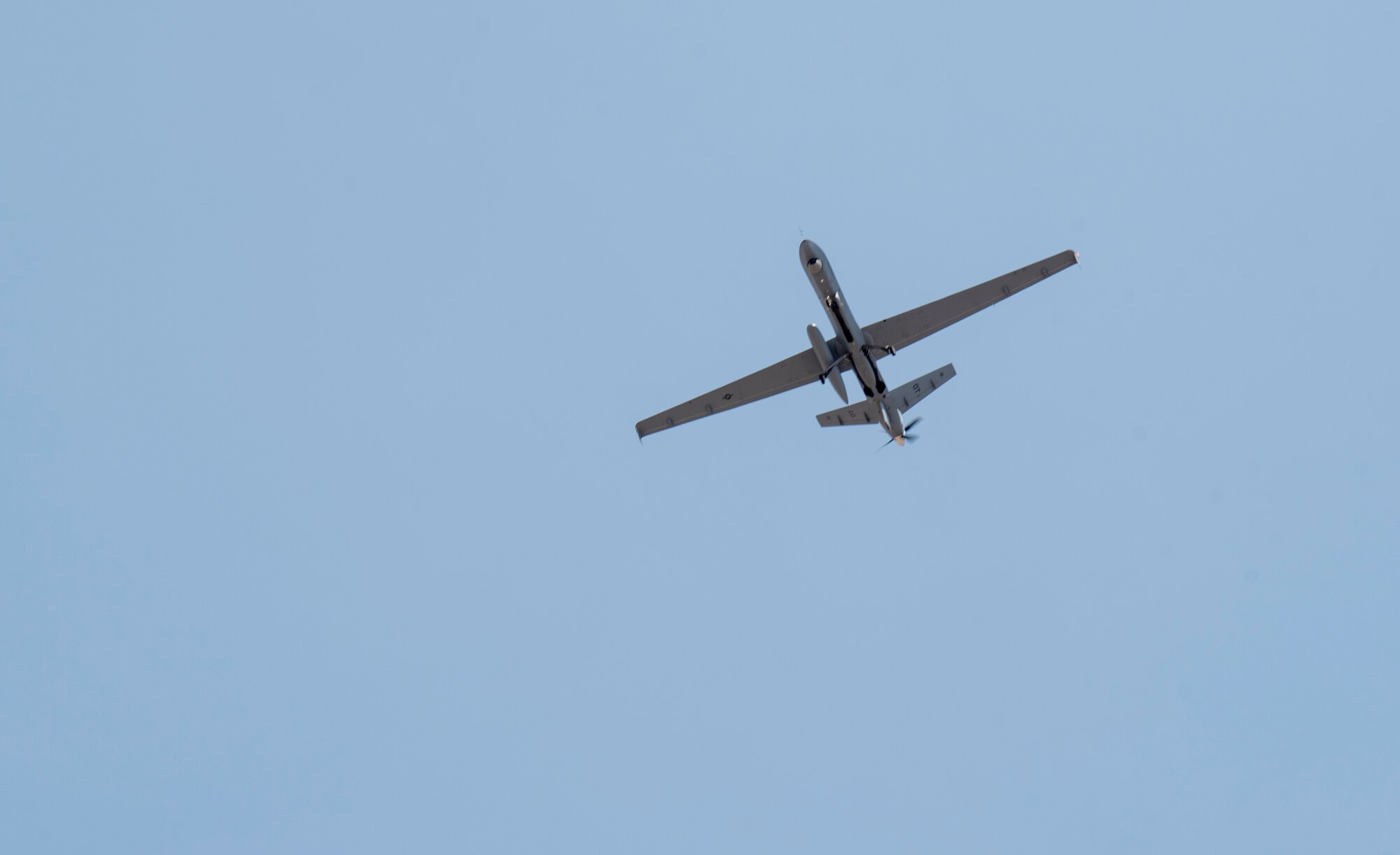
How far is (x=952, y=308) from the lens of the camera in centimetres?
8531

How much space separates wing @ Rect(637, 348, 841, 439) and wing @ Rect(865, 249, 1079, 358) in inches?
133

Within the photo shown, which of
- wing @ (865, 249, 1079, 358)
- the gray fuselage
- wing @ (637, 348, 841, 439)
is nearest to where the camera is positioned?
the gray fuselage

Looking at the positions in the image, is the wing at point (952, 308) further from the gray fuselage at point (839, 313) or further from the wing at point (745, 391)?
the wing at point (745, 391)

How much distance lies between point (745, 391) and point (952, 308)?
509 inches

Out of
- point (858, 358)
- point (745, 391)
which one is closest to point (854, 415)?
point (858, 358)

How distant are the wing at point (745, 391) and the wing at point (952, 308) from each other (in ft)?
11.1

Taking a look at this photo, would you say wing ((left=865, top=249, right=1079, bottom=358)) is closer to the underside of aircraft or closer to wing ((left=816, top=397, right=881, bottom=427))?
the underside of aircraft

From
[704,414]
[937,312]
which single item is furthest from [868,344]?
[704,414]

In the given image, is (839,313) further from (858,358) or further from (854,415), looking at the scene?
(854,415)

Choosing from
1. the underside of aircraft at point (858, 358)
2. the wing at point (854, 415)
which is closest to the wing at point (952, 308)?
the underside of aircraft at point (858, 358)

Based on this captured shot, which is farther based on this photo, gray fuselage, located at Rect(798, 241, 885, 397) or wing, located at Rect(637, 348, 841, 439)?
wing, located at Rect(637, 348, 841, 439)

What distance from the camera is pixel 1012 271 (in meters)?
84.2

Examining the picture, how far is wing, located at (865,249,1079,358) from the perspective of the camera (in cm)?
8400

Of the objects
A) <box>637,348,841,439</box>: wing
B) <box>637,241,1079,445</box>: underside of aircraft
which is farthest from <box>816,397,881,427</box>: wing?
<box>637,348,841,439</box>: wing
